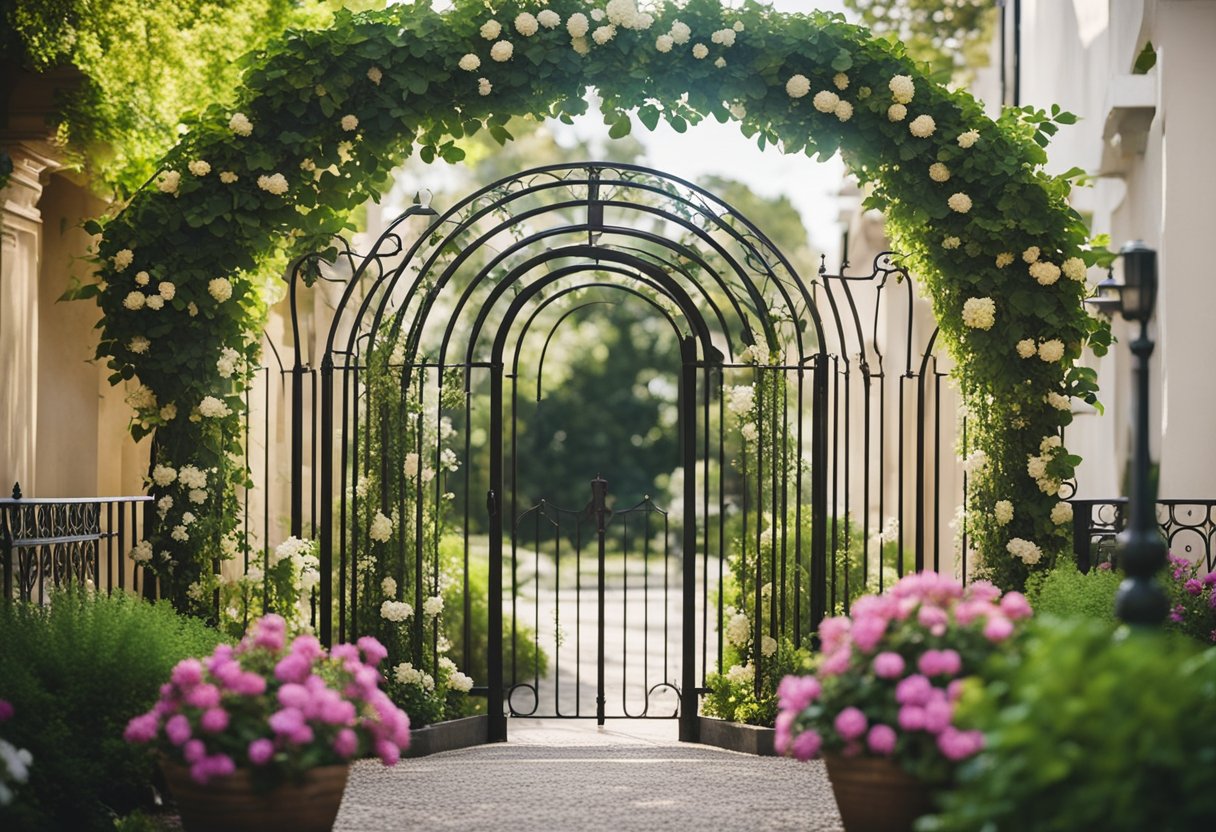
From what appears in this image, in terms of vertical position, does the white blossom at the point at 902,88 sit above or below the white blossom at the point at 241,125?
above

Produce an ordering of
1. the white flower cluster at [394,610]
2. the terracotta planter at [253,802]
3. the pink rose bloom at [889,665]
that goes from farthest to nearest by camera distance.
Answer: the white flower cluster at [394,610] < the terracotta planter at [253,802] < the pink rose bloom at [889,665]

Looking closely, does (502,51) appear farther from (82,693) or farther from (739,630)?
(82,693)

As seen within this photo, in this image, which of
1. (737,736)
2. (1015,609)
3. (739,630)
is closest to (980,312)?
(739,630)

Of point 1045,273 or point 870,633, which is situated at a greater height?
point 1045,273

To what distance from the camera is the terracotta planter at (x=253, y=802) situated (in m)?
5.10

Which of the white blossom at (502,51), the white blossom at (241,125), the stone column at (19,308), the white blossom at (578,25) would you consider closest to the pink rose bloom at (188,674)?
the white blossom at (241,125)

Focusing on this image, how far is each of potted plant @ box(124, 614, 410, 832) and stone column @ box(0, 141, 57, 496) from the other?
4.47 meters

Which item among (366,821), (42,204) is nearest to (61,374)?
(42,204)

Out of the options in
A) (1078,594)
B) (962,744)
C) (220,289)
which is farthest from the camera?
(220,289)

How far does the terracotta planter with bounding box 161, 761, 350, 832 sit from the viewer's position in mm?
5098

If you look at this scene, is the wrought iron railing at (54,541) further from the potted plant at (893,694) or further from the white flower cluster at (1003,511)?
the white flower cluster at (1003,511)

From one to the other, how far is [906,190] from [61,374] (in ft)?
21.2

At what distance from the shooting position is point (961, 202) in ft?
25.7

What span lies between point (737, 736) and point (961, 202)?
11.5 feet
